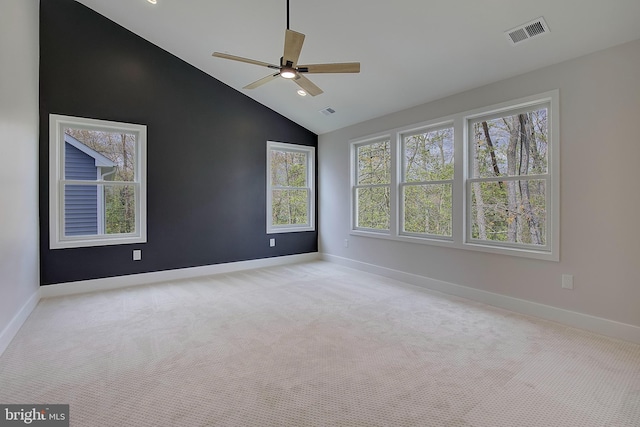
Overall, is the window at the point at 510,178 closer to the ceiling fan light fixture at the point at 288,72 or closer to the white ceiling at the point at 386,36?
the white ceiling at the point at 386,36

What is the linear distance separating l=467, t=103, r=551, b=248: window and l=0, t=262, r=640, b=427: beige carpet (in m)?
0.92

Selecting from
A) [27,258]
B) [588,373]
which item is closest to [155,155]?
[27,258]

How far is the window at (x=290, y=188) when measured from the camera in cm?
578

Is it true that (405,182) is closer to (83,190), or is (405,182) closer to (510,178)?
(510,178)

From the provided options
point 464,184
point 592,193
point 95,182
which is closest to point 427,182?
point 464,184

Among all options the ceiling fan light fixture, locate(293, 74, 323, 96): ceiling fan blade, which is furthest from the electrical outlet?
the ceiling fan light fixture

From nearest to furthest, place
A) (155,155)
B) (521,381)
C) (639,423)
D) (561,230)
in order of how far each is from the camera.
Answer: (639,423)
(521,381)
(561,230)
(155,155)

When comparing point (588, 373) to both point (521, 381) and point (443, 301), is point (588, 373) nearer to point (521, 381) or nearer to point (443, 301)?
point (521, 381)

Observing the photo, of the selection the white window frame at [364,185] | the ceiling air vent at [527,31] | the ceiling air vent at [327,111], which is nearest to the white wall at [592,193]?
the ceiling air vent at [527,31]

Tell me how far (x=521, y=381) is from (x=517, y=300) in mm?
1574

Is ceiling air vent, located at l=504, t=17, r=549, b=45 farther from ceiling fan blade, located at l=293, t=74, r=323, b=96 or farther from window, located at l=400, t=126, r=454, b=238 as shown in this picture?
ceiling fan blade, located at l=293, t=74, r=323, b=96

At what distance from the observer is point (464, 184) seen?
3943 mm

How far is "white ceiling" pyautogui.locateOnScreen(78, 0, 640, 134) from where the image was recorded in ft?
8.88

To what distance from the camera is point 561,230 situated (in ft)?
10.2
